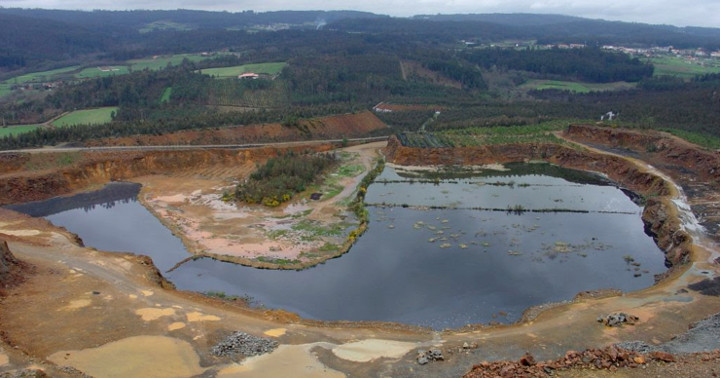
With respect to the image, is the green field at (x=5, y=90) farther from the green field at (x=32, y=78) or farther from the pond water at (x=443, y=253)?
the pond water at (x=443, y=253)

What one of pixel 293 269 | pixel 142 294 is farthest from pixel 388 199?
pixel 142 294

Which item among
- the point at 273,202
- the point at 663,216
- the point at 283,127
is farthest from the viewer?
the point at 283,127

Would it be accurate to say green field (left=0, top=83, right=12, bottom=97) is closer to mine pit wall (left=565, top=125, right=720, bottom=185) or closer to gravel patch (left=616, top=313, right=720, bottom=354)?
mine pit wall (left=565, top=125, right=720, bottom=185)

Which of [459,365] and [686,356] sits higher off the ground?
[686,356]

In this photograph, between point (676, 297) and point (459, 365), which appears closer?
point (459, 365)

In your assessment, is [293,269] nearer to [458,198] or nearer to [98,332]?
[98,332]

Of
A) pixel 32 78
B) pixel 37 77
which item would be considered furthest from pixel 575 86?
pixel 32 78

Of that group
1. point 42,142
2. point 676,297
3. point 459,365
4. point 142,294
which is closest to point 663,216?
point 676,297

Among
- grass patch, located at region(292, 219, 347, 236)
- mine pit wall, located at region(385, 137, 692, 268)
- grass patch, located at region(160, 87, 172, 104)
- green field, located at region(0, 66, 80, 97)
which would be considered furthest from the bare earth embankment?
green field, located at region(0, 66, 80, 97)

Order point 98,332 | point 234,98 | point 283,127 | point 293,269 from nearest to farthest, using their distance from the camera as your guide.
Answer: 1. point 98,332
2. point 293,269
3. point 283,127
4. point 234,98
